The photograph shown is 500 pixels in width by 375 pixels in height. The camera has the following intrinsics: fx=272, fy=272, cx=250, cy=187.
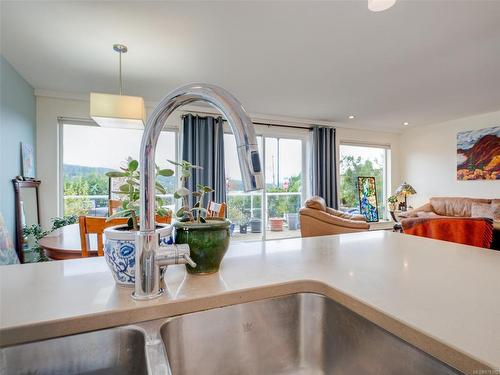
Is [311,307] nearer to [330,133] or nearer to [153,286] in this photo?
[153,286]

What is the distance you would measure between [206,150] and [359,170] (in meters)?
3.64

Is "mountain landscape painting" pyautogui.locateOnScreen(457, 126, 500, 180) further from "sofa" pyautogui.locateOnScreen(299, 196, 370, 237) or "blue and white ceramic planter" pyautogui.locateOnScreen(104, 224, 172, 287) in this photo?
"blue and white ceramic planter" pyautogui.locateOnScreen(104, 224, 172, 287)

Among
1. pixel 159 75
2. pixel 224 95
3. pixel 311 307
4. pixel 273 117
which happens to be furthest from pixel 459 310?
pixel 273 117

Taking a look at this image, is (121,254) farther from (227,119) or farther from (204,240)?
(227,119)

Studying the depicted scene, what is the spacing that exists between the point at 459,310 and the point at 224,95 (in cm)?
66

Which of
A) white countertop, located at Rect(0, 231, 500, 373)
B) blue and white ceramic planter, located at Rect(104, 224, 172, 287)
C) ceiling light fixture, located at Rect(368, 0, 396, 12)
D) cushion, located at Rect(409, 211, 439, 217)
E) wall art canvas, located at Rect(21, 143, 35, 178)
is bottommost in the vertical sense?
cushion, located at Rect(409, 211, 439, 217)

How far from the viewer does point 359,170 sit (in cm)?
619

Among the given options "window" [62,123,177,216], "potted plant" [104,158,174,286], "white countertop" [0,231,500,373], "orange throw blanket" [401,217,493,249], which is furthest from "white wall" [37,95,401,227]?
"orange throw blanket" [401,217,493,249]

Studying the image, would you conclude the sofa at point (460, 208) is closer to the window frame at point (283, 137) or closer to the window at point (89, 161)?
the window frame at point (283, 137)

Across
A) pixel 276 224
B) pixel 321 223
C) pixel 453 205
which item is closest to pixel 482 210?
pixel 453 205

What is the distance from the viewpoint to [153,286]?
0.66 m

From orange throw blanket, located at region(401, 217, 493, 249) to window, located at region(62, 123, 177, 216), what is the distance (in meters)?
3.25

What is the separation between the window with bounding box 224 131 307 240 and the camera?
495cm

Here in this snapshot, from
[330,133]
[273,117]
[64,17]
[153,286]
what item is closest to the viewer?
[153,286]
